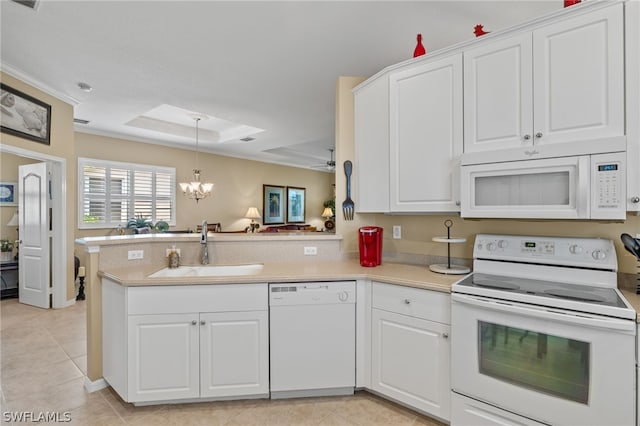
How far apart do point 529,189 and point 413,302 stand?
92 centimetres

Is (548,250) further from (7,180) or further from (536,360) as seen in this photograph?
(7,180)

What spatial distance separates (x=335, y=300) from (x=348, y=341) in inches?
11.5

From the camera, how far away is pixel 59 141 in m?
3.96

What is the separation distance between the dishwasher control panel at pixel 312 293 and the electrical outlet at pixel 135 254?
1169 millimetres

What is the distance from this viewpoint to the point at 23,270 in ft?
14.4

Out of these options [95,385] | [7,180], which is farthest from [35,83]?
[95,385]

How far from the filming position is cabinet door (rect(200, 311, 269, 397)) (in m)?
1.99

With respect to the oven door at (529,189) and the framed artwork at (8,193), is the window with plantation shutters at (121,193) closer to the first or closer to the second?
the framed artwork at (8,193)

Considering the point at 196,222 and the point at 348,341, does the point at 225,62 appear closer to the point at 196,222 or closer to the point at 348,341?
the point at 348,341

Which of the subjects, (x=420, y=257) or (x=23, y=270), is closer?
(x=420, y=257)

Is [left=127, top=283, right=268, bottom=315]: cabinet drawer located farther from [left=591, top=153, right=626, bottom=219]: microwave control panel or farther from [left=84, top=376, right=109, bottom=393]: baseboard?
[left=591, top=153, right=626, bottom=219]: microwave control panel

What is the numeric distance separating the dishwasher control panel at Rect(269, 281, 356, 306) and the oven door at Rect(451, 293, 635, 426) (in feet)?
2.17

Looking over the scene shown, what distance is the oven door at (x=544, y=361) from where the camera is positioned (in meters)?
1.33

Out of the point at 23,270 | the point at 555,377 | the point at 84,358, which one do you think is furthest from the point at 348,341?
the point at 23,270
